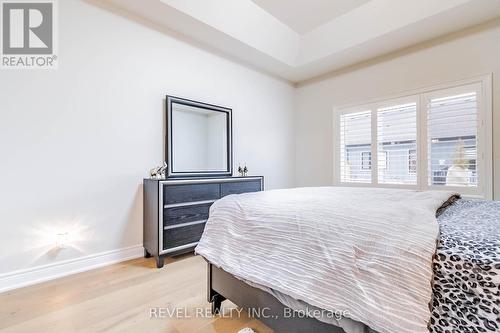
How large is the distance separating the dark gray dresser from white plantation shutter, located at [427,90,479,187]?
2.73 metres

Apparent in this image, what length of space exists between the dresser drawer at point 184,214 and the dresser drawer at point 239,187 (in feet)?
1.00

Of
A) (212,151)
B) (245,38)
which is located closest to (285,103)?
(245,38)

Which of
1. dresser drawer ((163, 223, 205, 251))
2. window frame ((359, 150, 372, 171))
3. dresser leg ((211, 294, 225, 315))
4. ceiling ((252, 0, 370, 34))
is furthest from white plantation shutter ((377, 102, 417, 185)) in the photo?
dresser leg ((211, 294, 225, 315))

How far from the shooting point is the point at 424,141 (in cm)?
311

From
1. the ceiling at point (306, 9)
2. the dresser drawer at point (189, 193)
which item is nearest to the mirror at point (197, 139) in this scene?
the dresser drawer at point (189, 193)

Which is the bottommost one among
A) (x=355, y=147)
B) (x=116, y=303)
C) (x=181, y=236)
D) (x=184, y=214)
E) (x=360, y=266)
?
(x=116, y=303)

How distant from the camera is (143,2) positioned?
2.42 meters

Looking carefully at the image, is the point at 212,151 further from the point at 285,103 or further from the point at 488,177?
the point at 488,177

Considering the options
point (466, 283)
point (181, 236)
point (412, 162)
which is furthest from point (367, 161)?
point (466, 283)

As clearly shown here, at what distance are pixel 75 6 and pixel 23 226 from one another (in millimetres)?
2038

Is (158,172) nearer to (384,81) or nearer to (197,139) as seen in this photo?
(197,139)

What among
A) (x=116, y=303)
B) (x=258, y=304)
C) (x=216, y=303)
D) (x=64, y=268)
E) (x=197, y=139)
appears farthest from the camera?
(x=197, y=139)

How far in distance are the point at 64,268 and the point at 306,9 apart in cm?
394

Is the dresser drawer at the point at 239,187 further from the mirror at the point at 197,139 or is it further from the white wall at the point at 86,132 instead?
the white wall at the point at 86,132
